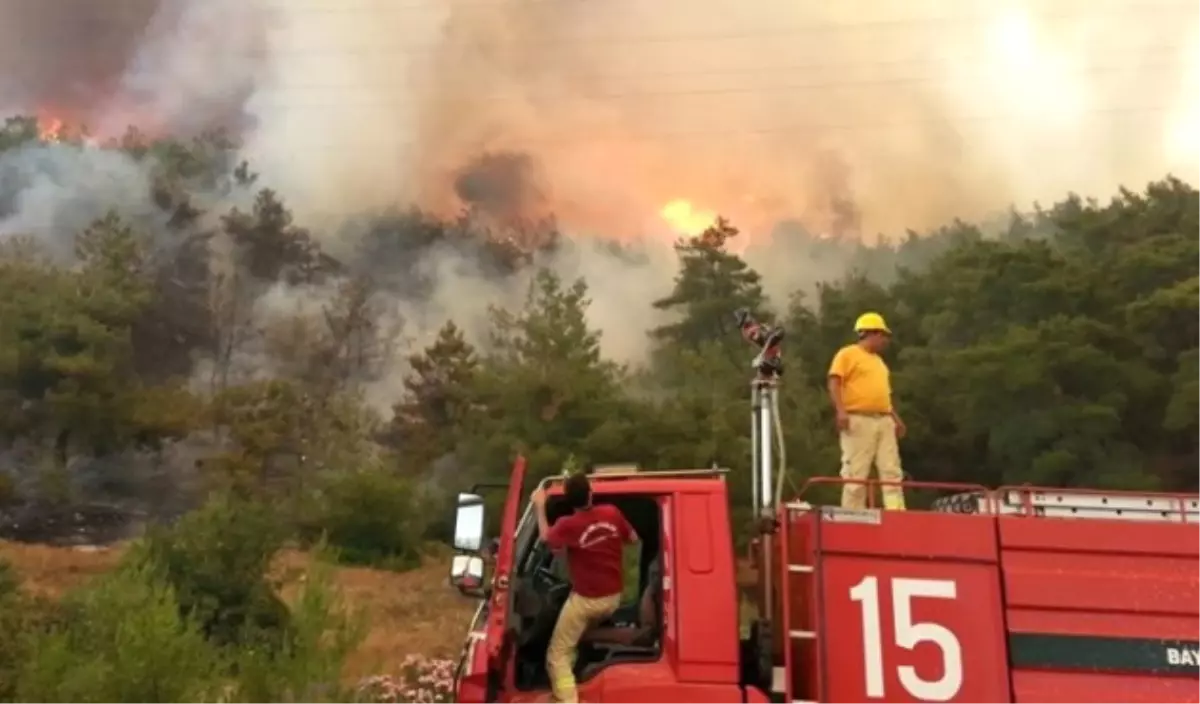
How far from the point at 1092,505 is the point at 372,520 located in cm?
2383

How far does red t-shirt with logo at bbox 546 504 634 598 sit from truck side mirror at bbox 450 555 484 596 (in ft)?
1.44

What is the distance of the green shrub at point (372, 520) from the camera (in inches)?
1075

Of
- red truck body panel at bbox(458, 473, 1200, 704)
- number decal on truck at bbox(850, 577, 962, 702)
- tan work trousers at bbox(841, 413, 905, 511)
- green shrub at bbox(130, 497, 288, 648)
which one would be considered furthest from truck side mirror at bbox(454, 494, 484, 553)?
green shrub at bbox(130, 497, 288, 648)

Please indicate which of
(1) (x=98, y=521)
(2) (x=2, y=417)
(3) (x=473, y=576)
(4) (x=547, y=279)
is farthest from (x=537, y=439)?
(3) (x=473, y=576)

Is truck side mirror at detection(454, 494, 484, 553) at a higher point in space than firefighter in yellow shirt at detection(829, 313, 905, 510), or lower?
lower

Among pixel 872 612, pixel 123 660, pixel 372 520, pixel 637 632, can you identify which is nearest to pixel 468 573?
pixel 637 632

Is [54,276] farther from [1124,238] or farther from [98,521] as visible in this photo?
[1124,238]

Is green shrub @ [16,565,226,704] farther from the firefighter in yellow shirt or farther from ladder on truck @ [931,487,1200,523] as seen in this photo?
ladder on truck @ [931,487,1200,523]

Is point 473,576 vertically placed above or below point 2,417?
below

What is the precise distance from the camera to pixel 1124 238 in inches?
1379

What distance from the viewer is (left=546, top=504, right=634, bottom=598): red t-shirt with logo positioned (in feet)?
17.6

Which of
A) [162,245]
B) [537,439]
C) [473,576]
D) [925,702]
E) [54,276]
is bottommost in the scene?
[925,702]

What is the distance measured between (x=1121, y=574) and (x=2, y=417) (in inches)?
1408

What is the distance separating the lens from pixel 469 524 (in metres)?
5.60
